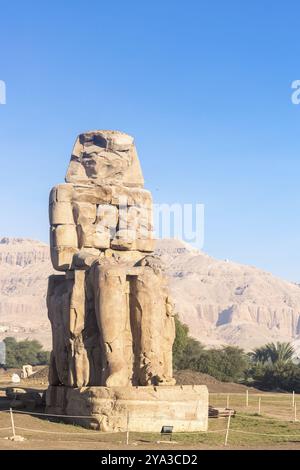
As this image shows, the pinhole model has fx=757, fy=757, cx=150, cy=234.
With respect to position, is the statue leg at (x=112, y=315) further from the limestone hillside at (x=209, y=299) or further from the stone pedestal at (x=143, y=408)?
the limestone hillside at (x=209, y=299)

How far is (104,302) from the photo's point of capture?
11.9 meters

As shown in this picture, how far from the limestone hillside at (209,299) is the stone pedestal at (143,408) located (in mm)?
70299

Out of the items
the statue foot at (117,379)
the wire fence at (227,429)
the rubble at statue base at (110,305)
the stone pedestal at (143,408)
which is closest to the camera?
the wire fence at (227,429)

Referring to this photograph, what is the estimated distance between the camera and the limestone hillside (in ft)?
311

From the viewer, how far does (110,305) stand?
468 inches

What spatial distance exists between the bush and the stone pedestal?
3504 cm

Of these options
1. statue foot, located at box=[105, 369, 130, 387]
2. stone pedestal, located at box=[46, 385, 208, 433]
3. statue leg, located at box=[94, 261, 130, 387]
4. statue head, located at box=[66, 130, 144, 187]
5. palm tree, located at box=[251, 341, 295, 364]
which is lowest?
palm tree, located at box=[251, 341, 295, 364]

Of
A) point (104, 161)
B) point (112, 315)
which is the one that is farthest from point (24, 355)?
point (112, 315)

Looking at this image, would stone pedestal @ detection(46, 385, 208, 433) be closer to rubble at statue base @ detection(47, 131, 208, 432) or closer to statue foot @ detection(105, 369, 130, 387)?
rubble at statue base @ detection(47, 131, 208, 432)

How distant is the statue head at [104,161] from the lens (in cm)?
1452

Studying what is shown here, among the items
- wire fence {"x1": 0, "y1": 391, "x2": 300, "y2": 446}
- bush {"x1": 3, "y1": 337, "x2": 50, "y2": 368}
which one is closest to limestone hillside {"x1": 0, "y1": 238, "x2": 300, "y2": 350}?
bush {"x1": 3, "y1": 337, "x2": 50, "y2": 368}

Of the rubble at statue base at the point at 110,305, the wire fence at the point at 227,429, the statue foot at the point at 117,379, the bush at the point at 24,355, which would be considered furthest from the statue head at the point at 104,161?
the bush at the point at 24,355

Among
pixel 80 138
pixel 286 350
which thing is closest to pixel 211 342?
pixel 286 350

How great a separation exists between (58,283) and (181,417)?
12.6ft
